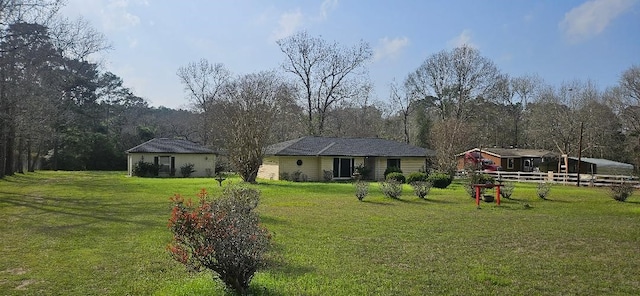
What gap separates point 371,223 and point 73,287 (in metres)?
7.98

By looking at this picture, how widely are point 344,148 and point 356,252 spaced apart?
27586 mm

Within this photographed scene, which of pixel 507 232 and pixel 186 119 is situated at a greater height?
pixel 186 119

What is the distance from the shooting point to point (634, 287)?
6.78 m

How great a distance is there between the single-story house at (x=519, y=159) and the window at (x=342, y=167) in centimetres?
1538

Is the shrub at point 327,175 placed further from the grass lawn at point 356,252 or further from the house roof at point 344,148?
the grass lawn at point 356,252

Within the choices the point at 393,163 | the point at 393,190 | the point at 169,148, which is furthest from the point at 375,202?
the point at 169,148

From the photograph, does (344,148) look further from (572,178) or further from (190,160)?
(572,178)

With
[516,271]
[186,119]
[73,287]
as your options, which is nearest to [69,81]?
[186,119]

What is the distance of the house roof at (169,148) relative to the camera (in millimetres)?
39094

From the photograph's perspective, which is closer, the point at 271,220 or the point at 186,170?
the point at 271,220

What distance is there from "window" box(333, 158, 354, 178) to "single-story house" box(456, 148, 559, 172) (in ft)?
50.5

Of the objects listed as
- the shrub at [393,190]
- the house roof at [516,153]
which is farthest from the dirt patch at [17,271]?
the house roof at [516,153]

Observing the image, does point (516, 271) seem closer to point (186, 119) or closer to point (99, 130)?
point (99, 130)

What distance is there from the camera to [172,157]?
131ft
